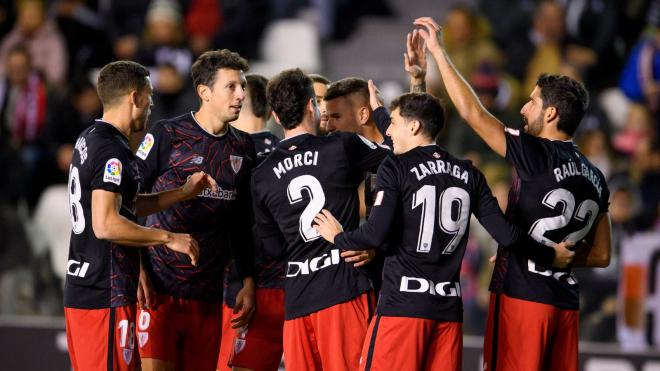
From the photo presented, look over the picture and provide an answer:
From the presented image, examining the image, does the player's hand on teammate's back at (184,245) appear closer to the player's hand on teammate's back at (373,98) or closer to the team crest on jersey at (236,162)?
the team crest on jersey at (236,162)

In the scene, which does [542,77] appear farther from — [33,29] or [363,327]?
[33,29]

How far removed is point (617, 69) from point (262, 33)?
13.5 ft

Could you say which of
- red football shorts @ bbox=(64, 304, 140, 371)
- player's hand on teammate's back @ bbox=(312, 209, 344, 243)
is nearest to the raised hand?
player's hand on teammate's back @ bbox=(312, 209, 344, 243)

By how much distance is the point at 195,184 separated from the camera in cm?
491

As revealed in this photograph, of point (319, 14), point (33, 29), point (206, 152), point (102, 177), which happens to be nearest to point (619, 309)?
point (319, 14)

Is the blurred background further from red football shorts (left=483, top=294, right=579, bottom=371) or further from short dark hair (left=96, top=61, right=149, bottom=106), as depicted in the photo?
short dark hair (left=96, top=61, right=149, bottom=106)

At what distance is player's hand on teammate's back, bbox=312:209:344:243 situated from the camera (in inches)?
188

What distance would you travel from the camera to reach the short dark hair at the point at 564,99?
493 cm

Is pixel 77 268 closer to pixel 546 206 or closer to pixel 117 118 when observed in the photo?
pixel 117 118

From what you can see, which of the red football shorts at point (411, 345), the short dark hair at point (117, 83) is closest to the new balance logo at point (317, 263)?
the red football shorts at point (411, 345)

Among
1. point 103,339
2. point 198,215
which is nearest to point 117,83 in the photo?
point 198,215

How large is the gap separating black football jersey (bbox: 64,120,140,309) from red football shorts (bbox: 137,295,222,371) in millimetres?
572

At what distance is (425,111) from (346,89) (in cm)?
90

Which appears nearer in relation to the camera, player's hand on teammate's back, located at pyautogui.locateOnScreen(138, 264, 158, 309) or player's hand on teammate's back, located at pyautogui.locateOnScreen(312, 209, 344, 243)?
player's hand on teammate's back, located at pyautogui.locateOnScreen(312, 209, 344, 243)
